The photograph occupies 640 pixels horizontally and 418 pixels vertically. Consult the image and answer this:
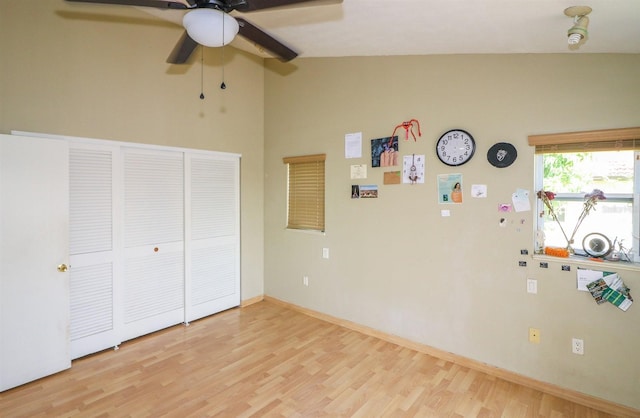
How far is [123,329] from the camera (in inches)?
131

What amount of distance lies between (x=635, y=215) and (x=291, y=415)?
289 cm

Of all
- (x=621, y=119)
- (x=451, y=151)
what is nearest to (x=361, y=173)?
(x=451, y=151)

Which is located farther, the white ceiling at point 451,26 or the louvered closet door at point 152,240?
the louvered closet door at point 152,240

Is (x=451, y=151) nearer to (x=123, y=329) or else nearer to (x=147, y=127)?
(x=147, y=127)

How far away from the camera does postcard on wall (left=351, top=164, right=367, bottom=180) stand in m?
3.59

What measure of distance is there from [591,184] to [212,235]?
386 centimetres

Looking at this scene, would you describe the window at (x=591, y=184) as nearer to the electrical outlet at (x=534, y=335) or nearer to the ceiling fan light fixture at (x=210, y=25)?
the electrical outlet at (x=534, y=335)

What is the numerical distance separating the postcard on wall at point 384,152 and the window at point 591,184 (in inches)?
46.7

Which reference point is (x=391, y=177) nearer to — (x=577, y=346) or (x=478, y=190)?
(x=478, y=190)

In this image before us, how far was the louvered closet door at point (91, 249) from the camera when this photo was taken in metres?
2.97

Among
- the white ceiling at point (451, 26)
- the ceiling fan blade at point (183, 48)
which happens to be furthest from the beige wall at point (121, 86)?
the ceiling fan blade at point (183, 48)

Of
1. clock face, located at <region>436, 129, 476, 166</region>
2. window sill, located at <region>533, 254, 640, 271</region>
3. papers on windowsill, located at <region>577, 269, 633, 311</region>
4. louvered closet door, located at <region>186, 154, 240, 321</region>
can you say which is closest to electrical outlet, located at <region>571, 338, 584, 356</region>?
papers on windowsill, located at <region>577, 269, 633, 311</region>

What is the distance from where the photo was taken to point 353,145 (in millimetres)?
3668

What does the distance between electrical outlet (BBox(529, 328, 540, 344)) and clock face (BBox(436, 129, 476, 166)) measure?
4.99 feet
